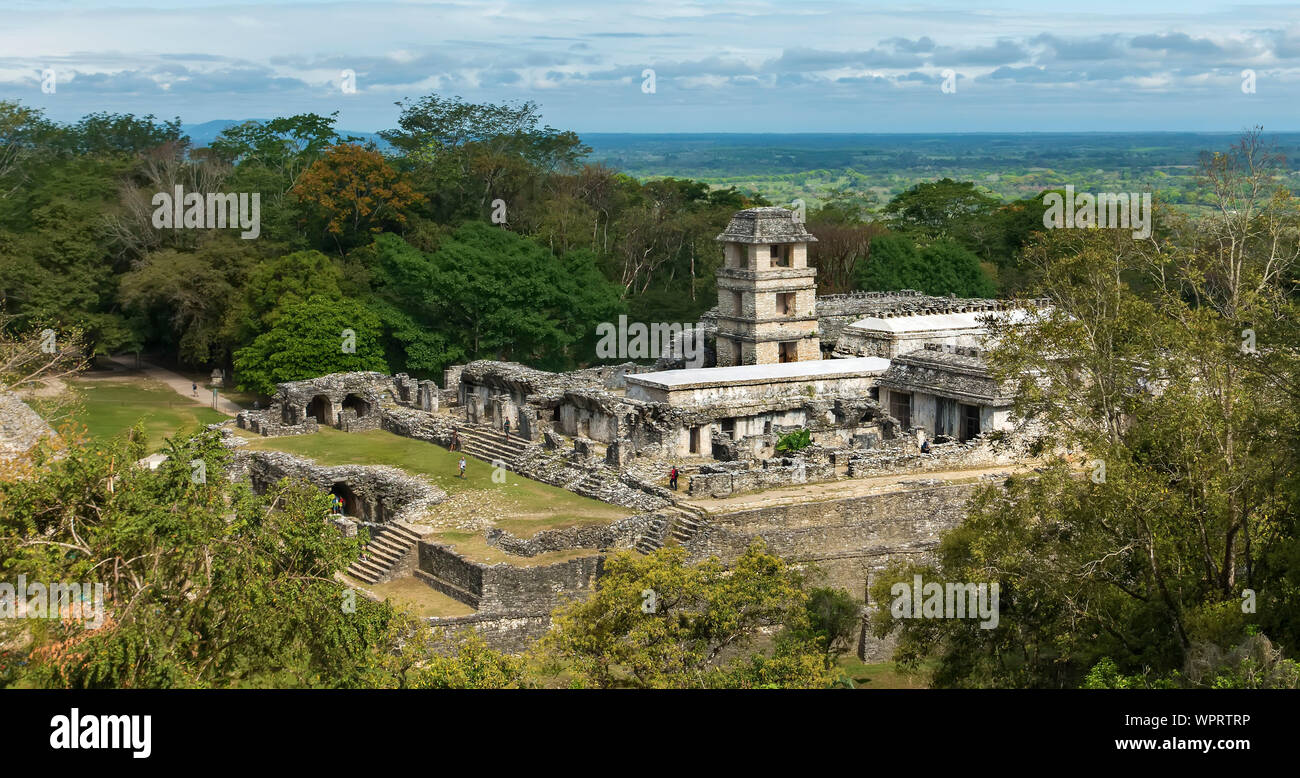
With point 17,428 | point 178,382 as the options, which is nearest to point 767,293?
point 17,428

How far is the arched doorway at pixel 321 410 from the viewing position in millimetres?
48688

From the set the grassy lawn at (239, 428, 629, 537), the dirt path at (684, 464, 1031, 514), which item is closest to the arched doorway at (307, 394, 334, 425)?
the grassy lawn at (239, 428, 629, 537)

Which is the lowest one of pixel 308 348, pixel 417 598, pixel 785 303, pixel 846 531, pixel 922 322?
pixel 417 598

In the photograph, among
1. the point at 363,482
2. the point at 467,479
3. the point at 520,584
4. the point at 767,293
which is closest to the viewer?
the point at 520,584

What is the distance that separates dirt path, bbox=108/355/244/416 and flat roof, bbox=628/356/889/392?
18.9 metres

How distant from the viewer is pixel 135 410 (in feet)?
173

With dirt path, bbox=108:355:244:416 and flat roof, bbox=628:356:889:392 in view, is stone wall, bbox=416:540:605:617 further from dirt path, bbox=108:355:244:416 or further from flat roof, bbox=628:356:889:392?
dirt path, bbox=108:355:244:416

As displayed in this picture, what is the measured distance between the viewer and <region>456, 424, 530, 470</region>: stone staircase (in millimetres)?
41031

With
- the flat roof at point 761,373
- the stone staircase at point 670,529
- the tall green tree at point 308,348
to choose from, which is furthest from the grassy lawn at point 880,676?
the tall green tree at point 308,348

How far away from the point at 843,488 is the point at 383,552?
38.7 feet

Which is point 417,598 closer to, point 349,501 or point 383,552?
point 383,552

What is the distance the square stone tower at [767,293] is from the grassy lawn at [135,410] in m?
18.2

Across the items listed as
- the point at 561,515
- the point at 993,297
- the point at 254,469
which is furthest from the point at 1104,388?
the point at 993,297

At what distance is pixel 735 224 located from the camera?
160 ft
